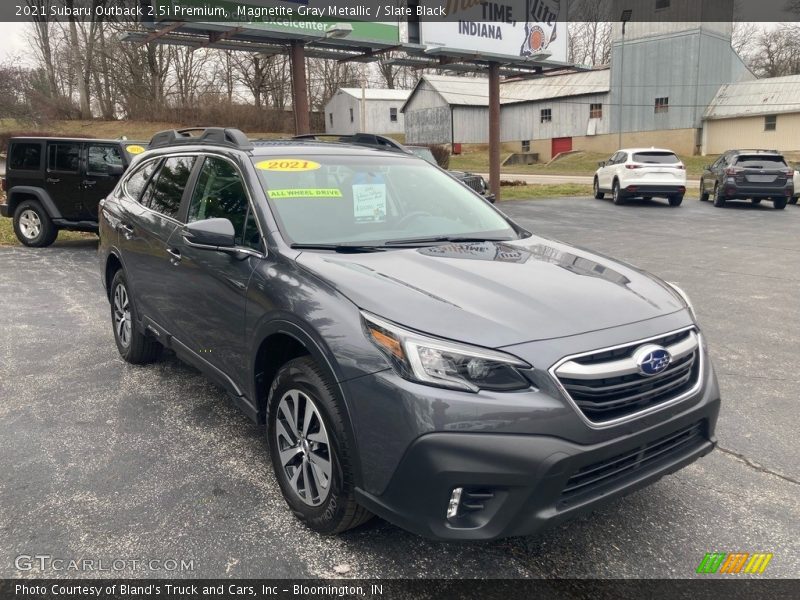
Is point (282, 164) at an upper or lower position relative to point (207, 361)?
upper

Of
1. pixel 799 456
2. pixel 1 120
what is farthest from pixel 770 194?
pixel 1 120

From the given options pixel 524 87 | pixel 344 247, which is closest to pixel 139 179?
pixel 344 247

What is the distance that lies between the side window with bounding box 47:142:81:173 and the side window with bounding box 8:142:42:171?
0.23 meters

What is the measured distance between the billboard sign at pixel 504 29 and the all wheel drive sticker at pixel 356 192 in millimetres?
15556

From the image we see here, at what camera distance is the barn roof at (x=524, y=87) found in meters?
46.4

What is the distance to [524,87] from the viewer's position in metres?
53.2

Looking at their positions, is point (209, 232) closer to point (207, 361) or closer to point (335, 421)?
point (207, 361)

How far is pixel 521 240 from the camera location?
3857 mm

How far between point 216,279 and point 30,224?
32.9ft

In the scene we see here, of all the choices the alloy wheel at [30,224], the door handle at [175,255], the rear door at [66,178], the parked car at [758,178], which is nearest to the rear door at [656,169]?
the parked car at [758,178]

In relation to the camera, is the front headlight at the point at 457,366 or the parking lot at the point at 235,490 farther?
the parking lot at the point at 235,490

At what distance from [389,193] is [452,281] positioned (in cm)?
128

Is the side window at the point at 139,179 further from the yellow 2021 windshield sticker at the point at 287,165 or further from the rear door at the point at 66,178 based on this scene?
the rear door at the point at 66,178

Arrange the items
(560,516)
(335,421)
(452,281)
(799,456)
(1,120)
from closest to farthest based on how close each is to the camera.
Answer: (560,516)
(335,421)
(452,281)
(799,456)
(1,120)
